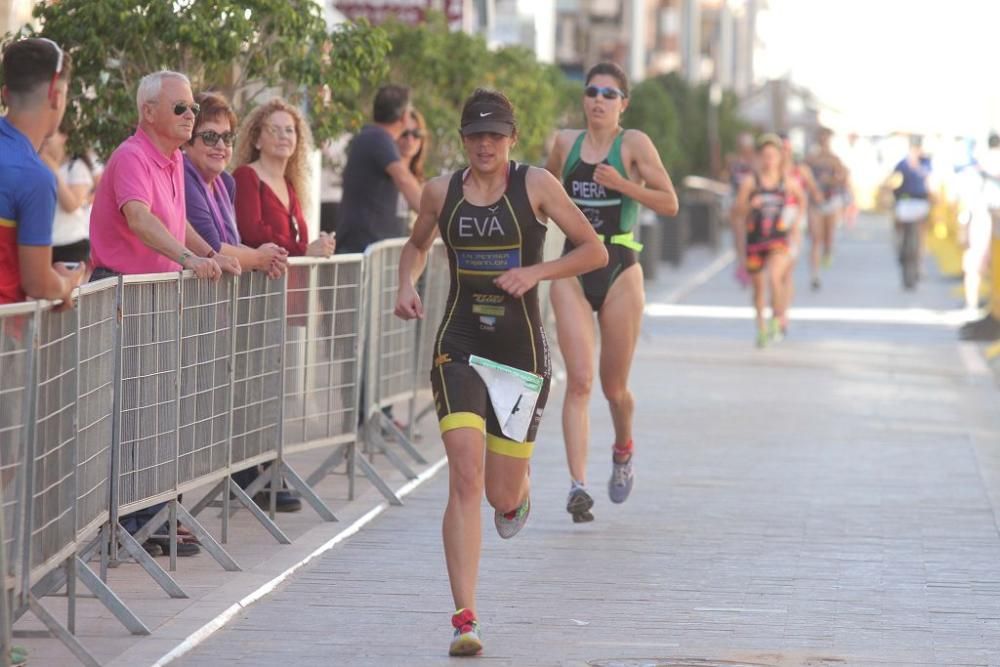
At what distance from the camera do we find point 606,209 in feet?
35.4

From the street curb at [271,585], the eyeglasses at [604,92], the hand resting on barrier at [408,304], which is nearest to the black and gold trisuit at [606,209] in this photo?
the eyeglasses at [604,92]

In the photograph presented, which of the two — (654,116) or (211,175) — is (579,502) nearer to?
(211,175)

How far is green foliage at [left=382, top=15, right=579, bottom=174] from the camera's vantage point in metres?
18.0

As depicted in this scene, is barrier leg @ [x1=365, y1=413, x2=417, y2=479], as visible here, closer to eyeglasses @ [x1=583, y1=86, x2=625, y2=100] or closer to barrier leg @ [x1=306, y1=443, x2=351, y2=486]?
barrier leg @ [x1=306, y1=443, x2=351, y2=486]

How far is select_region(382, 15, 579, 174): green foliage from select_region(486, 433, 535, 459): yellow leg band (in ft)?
29.3

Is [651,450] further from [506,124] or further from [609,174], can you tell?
[506,124]

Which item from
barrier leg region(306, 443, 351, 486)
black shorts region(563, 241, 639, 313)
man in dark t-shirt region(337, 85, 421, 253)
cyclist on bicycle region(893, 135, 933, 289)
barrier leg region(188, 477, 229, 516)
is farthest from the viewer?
cyclist on bicycle region(893, 135, 933, 289)

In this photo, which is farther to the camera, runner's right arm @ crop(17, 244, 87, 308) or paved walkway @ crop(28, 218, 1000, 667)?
paved walkway @ crop(28, 218, 1000, 667)

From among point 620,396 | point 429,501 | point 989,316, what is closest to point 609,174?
point 620,396

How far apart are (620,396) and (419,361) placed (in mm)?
2523

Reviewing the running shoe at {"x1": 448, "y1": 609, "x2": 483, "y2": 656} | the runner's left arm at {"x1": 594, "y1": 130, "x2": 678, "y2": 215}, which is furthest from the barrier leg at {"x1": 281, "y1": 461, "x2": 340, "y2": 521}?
the running shoe at {"x1": 448, "y1": 609, "x2": 483, "y2": 656}

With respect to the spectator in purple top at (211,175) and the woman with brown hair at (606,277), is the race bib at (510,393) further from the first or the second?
the woman with brown hair at (606,277)

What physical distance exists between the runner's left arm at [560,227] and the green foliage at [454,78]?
28.5ft

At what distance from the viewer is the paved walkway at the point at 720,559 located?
7.84 m
